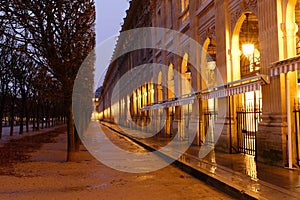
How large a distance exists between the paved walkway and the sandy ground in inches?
14.6

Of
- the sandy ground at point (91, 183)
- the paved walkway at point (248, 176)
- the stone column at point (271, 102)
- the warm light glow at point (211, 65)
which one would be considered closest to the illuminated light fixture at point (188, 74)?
the warm light glow at point (211, 65)

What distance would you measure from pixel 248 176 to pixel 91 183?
425 cm

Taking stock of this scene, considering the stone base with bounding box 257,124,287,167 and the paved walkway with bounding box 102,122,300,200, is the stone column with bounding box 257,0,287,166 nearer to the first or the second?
the stone base with bounding box 257,124,287,167

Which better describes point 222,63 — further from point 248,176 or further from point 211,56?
point 248,176

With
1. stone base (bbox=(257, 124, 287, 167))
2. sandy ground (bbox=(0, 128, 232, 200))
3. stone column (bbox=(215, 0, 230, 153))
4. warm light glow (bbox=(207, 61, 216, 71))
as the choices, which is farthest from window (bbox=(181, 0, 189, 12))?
sandy ground (bbox=(0, 128, 232, 200))

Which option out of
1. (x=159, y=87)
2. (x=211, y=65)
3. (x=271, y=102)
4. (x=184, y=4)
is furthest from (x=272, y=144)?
(x=159, y=87)

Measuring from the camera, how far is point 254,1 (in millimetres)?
13266

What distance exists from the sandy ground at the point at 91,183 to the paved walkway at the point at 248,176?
37 centimetres

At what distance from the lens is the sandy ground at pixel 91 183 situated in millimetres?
8406

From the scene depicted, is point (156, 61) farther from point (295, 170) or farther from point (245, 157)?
point (295, 170)

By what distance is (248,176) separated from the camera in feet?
31.5

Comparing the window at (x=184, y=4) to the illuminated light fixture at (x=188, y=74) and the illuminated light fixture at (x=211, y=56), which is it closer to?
the illuminated light fixture at (x=188, y=74)

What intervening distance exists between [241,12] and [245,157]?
18.9 feet

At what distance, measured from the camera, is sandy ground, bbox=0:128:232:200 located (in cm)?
841
